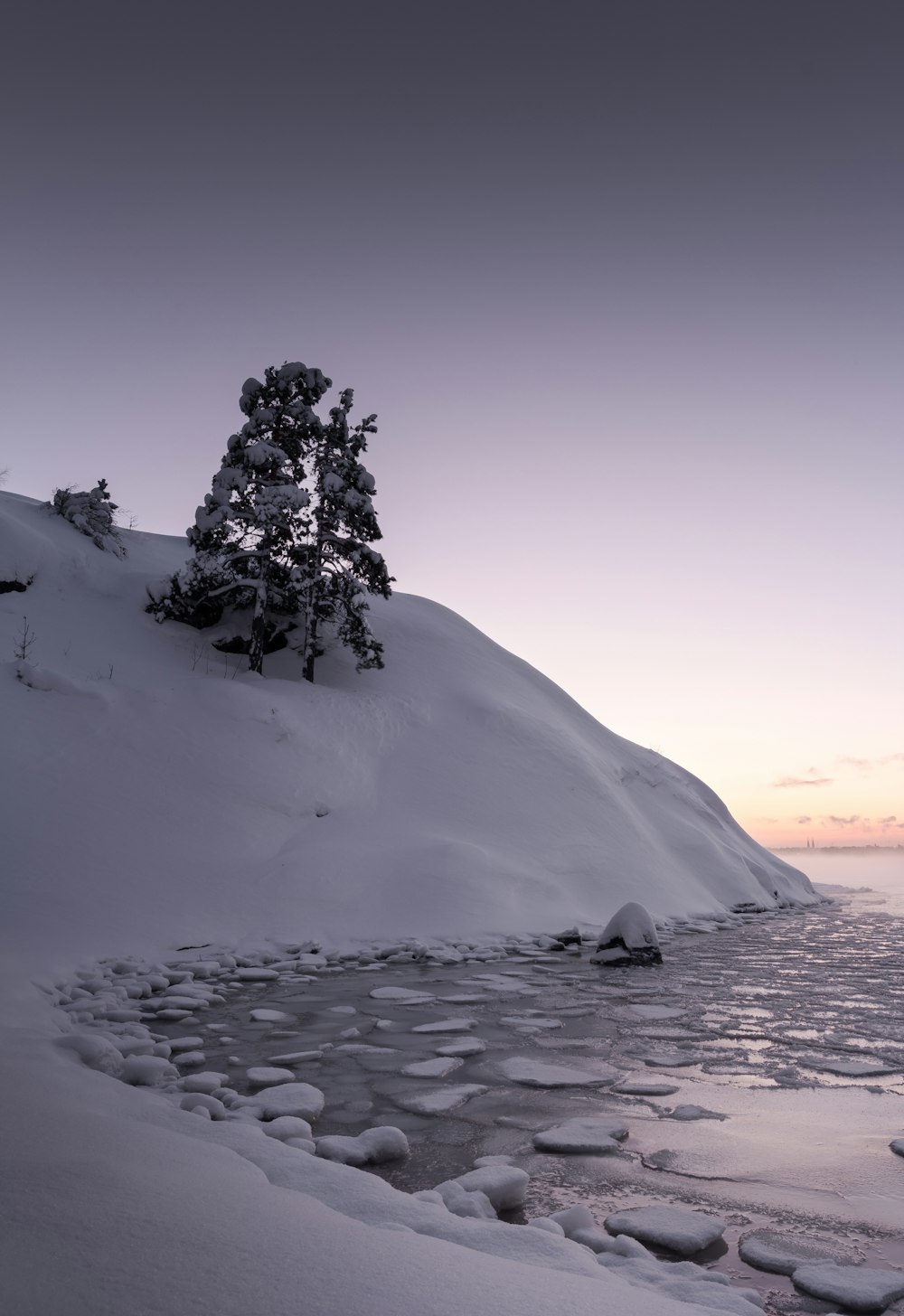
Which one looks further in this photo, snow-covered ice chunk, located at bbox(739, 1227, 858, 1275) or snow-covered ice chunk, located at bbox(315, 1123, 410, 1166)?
snow-covered ice chunk, located at bbox(315, 1123, 410, 1166)

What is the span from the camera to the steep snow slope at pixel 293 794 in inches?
342

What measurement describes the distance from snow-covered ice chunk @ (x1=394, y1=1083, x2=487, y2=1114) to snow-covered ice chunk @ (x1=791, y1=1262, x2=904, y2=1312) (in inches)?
72.0

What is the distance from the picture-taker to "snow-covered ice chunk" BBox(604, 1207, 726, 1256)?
2385 mm

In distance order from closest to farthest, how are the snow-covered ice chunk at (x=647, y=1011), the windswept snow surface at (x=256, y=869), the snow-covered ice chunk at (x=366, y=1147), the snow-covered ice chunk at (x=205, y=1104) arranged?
the windswept snow surface at (x=256, y=869) < the snow-covered ice chunk at (x=366, y=1147) < the snow-covered ice chunk at (x=205, y=1104) < the snow-covered ice chunk at (x=647, y=1011)

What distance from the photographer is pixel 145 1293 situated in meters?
1.54

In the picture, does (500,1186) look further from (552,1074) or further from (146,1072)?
(146,1072)

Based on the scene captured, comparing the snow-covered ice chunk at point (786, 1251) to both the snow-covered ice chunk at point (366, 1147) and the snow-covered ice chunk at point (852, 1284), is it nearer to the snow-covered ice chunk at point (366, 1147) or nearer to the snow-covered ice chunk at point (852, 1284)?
the snow-covered ice chunk at point (852, 1284)

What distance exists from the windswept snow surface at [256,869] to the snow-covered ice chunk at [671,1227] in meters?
0.39

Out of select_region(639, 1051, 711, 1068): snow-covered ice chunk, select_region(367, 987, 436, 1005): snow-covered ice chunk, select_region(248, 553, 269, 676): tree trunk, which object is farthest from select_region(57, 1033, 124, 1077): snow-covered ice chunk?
select_region(248, 553, 269, 676): tree trunk

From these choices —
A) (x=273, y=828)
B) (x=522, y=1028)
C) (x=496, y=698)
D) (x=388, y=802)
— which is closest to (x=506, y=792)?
(x=388, y=802)

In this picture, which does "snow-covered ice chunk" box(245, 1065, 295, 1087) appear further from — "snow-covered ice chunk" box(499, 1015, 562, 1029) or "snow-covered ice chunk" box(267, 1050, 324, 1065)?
"snow-covered ice chunk" box(499, 1015, 562, 1029)

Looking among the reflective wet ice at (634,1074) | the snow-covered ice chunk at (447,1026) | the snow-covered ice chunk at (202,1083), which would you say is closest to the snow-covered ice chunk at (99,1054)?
the snow-covered ice chunk at (202,1083)

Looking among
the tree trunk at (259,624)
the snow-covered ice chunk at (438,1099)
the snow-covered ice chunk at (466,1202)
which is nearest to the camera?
the snow-covered ice chunk at (466,1202)

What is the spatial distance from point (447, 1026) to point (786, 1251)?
326 cm
